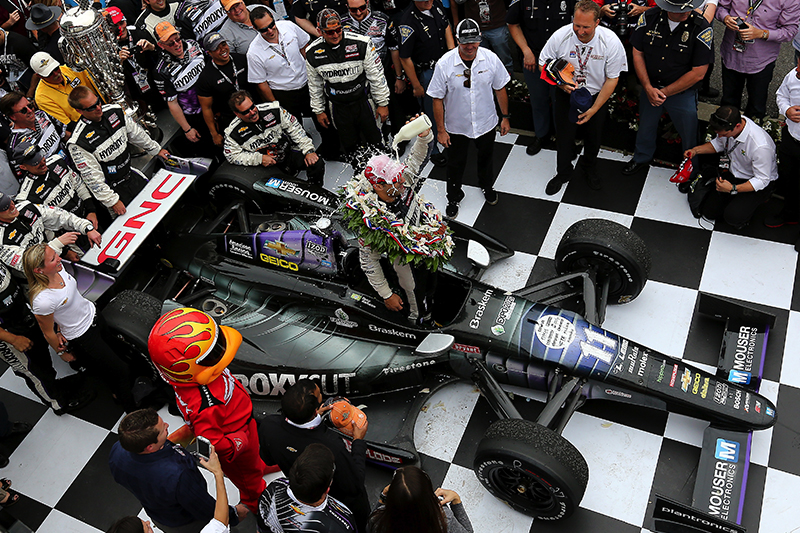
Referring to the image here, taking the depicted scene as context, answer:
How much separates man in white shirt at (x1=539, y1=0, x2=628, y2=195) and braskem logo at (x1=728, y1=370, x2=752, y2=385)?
7.19 ft

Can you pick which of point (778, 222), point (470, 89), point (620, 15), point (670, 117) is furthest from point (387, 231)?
point (778, 222)

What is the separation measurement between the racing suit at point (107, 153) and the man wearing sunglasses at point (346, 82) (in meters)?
1.62

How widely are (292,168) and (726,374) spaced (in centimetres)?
387

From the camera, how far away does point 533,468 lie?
3.56 meters

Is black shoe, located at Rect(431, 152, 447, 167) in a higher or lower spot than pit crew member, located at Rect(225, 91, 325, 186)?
lower

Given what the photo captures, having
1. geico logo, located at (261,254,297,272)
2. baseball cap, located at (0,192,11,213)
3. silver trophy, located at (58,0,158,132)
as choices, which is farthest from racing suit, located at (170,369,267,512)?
silver trophy, located at (58,0,158,132)

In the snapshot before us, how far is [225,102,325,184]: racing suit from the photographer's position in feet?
18.7

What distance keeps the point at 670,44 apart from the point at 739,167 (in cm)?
109

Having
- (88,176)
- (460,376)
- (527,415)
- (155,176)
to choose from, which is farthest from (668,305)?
(88,176)

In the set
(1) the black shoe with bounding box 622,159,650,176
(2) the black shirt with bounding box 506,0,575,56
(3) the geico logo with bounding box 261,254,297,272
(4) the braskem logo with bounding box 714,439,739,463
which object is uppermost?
(2) the black shirt with bounding box 506,0,575,56

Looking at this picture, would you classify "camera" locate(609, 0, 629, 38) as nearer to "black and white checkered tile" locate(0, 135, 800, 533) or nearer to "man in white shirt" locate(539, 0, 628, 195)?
"man in white shirt" locate(539, 0, 628, 195)

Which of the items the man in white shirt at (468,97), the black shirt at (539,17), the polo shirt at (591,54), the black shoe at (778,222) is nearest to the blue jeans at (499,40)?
the black shirt at (539,17)

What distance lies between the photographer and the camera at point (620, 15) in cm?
567

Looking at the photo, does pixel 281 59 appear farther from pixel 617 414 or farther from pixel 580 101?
pixel 617 414
